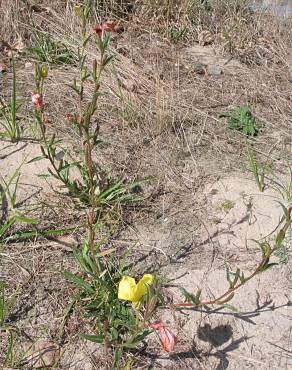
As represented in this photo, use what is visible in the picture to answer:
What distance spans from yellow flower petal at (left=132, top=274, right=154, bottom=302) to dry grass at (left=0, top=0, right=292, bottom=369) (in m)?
0.46

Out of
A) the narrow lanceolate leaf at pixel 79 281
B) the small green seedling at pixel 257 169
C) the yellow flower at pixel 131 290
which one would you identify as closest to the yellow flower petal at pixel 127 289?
the yellow flower at pixel 131 290

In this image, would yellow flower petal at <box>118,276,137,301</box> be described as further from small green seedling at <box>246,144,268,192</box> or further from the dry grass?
small green seedling at <box>246,144,268,192</box>

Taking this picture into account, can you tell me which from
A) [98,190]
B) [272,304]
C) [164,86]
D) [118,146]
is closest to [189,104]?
[164,86]

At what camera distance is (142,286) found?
5.28 ft

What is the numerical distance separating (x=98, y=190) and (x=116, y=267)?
0.43 m

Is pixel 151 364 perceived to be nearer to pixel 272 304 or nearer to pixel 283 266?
pixel 272 304

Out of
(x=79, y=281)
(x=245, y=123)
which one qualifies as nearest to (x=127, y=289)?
(x=79, y=281)

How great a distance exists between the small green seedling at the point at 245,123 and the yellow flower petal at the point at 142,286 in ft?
5.72

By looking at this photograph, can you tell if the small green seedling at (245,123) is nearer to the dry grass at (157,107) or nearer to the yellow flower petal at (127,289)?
the dry grass at (157,107)

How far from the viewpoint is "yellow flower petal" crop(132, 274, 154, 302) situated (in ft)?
5.23

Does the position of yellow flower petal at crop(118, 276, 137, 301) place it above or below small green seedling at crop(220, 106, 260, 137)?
above

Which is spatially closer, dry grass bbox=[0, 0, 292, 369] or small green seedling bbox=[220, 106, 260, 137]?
dry grass bbox=[0, 0, 292, 369]

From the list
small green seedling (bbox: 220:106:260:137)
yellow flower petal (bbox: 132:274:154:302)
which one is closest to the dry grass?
small green seedling (bbox: 220:106:260:137)

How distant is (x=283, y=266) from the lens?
2.36m
